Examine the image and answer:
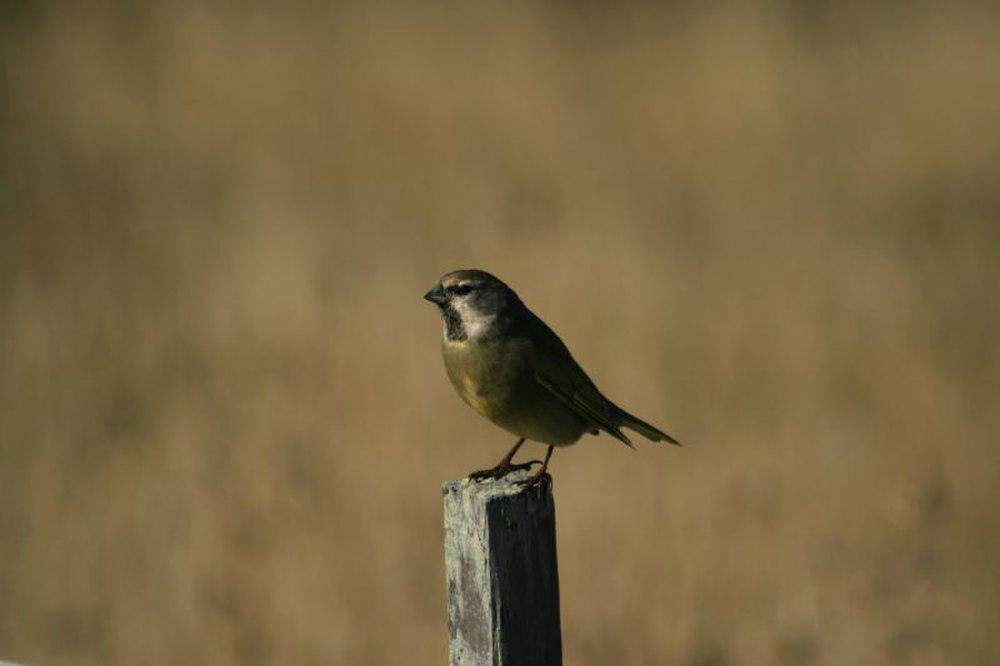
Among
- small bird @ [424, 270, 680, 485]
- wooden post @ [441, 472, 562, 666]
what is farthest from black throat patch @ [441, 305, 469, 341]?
wooden post @ [441, 472, 562, 666]

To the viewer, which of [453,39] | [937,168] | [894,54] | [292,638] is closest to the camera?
[292,638]

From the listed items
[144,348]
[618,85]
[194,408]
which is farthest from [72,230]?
[618,85]

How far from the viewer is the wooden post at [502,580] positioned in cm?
303

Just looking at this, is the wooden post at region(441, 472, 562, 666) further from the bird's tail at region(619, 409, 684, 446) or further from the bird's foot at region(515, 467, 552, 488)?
the bird's tail at region(619, 409, 684, 446)

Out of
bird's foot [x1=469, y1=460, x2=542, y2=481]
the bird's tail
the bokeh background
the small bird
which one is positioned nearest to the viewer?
bird's foot [x1=469, y1=460, x2=542, y2=481]

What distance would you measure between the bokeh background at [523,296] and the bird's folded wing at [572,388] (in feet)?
6.10

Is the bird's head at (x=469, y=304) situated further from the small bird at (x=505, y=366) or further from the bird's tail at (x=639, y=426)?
the bird's tail at (x=639, y=426)

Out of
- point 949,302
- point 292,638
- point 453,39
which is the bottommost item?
point 292,638

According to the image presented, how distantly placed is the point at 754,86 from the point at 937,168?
5.76 ft

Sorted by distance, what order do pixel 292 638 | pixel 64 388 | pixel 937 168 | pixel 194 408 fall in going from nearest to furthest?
1. pixel 292 638
2. pixel 194 408
3. pixel 64 388
4. pixel 937 168

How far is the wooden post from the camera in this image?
3.03 meters

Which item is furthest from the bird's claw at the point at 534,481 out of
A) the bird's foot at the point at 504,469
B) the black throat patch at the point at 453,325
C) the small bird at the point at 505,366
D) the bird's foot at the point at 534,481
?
the black throat patch at the point at 453,325

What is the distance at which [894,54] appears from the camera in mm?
10711

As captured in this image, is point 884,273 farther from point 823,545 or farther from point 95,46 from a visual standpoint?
point 95,46
